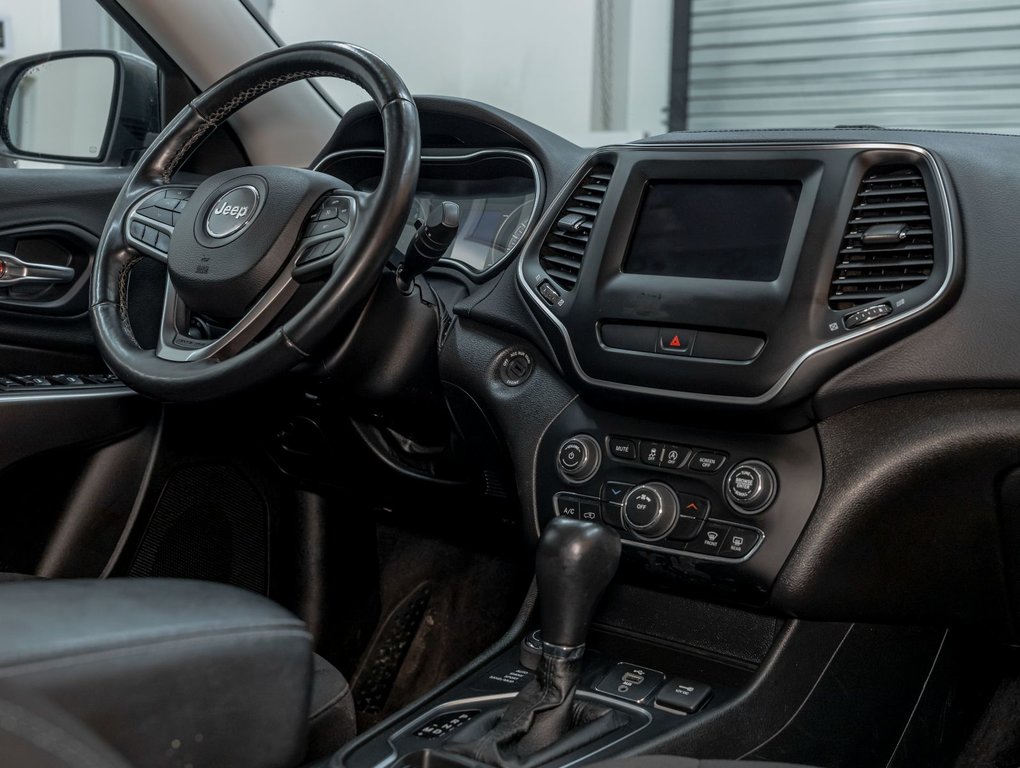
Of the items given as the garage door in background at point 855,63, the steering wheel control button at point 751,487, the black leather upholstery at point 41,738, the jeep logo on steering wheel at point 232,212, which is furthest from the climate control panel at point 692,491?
the garage door in background at point 855,63

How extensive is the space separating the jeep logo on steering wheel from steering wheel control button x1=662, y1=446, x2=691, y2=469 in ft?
1.73

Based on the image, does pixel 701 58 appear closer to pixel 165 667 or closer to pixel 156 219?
pixel 156 219

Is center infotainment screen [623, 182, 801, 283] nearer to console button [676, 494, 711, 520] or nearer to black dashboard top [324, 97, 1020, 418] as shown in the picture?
black dashboard top [324, 97, 1020, 418]

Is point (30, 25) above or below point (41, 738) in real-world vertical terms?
above

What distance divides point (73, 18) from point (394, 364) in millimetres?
1219

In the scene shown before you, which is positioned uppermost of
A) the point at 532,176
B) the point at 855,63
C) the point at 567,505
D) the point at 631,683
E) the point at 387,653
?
the point at 855,63

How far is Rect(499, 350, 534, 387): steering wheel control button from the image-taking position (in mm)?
1379

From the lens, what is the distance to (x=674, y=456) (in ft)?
3.99

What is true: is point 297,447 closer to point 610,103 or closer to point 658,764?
point 658,764

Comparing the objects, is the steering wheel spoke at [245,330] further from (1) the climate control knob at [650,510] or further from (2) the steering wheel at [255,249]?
(1) the climate control knob at [650,510]

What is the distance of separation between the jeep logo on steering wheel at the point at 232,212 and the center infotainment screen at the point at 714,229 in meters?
0.43

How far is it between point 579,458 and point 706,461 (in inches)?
6.2


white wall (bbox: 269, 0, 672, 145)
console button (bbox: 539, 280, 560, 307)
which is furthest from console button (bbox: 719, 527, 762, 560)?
white wall (bbox: 269, 0, 672, 145)

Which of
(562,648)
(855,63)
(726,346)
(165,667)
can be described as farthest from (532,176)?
(855,63)
